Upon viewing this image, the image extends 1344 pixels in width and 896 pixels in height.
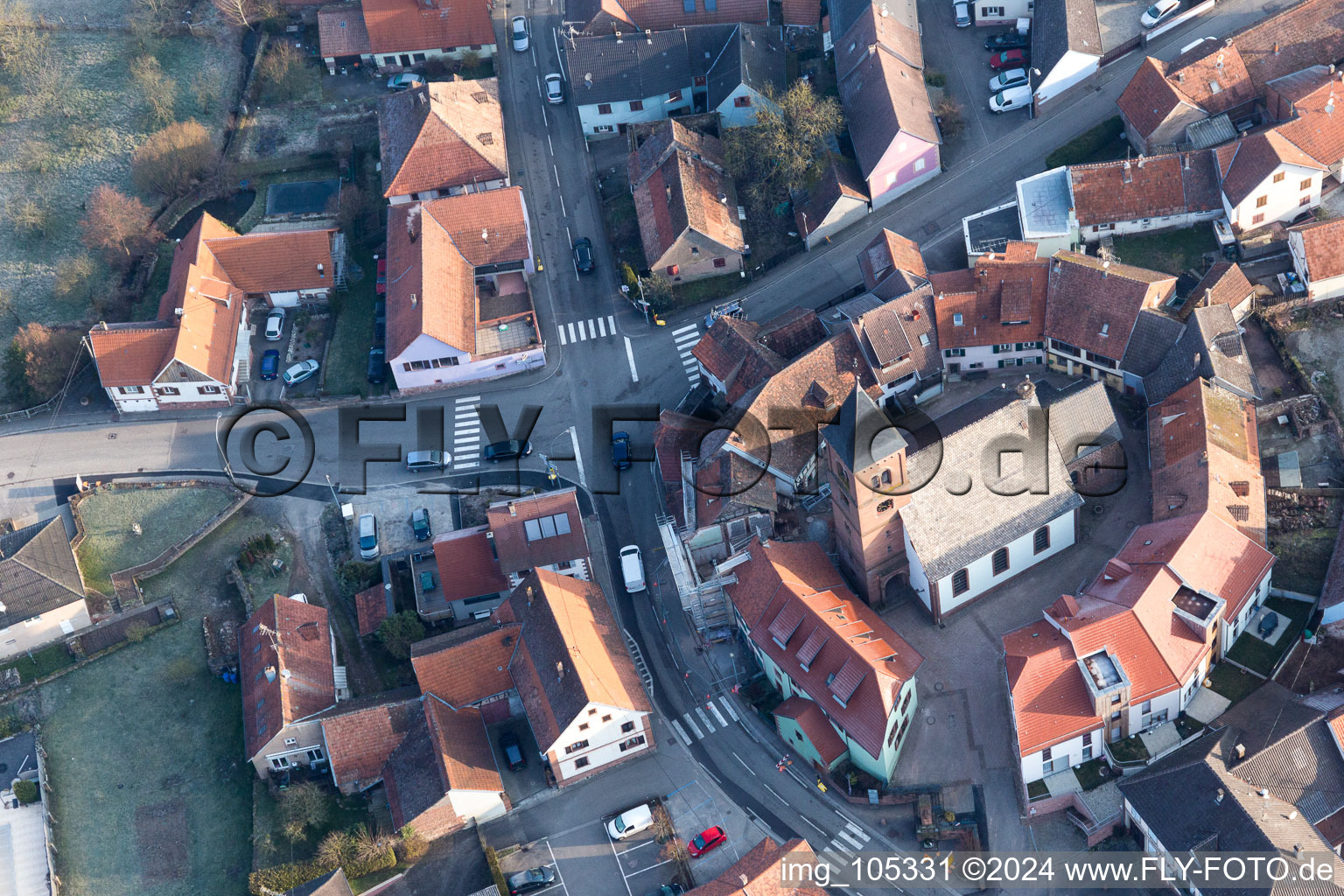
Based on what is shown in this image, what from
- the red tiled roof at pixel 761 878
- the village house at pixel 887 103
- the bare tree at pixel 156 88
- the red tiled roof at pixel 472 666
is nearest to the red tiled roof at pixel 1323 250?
the village house at pixel 887 103

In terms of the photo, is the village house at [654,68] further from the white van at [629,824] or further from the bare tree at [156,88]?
the white van at [629,824]

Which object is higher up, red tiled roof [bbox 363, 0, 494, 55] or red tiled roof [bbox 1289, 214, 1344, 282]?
red tiled roof [bbox 363, 0, 494, 55]

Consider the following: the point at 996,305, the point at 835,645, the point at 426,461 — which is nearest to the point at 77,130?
the point at 426,461

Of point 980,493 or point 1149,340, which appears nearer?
point 980,493

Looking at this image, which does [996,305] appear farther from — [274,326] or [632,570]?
[274,326]

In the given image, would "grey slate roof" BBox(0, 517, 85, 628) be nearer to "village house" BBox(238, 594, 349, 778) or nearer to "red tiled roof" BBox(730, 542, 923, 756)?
"village house" BBox(238, 594, 349, 778)

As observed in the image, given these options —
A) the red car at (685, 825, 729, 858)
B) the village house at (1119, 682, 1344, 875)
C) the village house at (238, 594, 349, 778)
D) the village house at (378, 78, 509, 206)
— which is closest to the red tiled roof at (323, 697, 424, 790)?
the village house at (238, 594, 349, 778)
